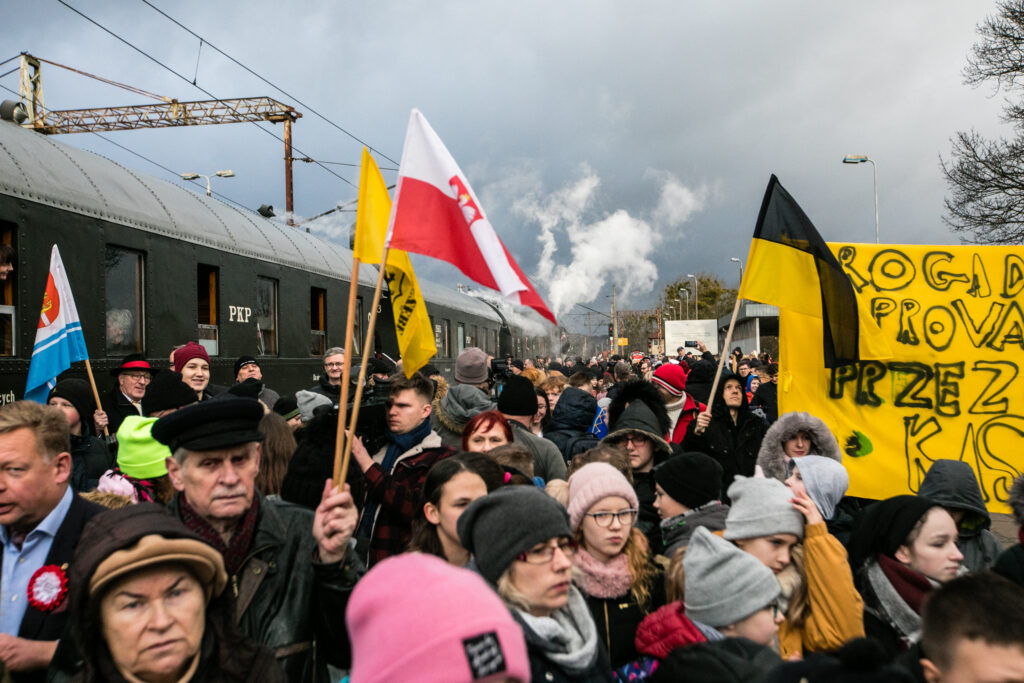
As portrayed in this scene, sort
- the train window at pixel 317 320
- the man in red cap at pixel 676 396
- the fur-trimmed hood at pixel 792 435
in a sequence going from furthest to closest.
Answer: the train window at pixel 317 320, the man in red cap at pixel 676 396, the fur-trimmed hood at pixel 792 435

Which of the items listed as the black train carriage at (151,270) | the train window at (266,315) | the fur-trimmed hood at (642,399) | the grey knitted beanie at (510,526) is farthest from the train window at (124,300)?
the grey knitted beanie at (510,526)

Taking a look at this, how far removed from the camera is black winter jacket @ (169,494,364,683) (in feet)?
7.26

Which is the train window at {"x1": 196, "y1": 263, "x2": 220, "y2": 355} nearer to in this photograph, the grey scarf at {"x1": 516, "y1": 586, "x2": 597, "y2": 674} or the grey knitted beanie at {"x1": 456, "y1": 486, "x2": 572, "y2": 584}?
A: the grey knitted beanie at {"x1": 456, "y1": 486, "x2": 572, "y2": 584}

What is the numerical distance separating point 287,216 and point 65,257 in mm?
14489

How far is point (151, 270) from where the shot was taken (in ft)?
25.6

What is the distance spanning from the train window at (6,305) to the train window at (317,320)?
5367 mm

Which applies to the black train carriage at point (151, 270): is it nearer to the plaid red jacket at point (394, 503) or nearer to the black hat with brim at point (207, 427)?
the plaid red jacket at point (394, 503)

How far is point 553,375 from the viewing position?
867 centimetres

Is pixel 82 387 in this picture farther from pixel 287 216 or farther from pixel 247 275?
pixel 287 216

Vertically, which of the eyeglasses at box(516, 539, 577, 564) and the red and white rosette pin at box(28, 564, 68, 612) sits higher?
the eyeglasses at box(516, 539, 577, 564)

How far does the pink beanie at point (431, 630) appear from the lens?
1332 millimetres

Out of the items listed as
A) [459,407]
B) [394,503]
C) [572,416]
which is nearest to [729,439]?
[572,416]

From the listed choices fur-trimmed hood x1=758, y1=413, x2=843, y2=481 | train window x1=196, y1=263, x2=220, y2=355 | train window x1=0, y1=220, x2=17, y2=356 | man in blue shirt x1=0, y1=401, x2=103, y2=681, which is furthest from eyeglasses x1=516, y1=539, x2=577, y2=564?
train window x1=196, y1=263, x2=220, y2=355

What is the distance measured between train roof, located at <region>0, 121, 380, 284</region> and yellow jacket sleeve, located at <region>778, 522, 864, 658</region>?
21.5 feet
